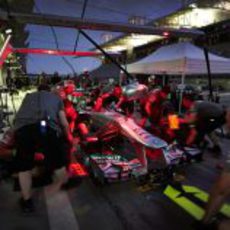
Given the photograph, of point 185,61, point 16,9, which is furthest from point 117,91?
point 16,9

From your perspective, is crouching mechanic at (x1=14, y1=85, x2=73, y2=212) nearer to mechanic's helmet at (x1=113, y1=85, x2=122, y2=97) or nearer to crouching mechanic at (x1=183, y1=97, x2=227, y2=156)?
crouching mechanic at (x1=183, y1=97, x2=227, y2=156)

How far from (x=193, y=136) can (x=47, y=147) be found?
3892mm

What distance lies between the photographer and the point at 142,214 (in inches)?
172

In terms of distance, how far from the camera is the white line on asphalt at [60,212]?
405 cm

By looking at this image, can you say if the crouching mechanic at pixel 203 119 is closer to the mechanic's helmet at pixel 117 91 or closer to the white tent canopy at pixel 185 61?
the white tent canopy at pixel 185 61

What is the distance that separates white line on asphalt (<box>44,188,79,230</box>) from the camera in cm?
405

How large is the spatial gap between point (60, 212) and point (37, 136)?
1.04 metres

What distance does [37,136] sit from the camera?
448cm

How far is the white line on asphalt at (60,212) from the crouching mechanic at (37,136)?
31 cm

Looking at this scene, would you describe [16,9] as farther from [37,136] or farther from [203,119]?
[37,136]

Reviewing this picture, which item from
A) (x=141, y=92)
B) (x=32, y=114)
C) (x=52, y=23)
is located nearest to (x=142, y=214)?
(x=32, y=114)

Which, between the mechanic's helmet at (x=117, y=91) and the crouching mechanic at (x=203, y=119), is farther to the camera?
the mechanic's helmet at (x=117, y=91)

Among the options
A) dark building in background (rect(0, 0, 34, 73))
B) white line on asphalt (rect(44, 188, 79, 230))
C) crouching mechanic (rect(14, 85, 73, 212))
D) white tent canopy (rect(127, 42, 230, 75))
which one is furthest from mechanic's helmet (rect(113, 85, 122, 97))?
crouching mechanic (rect(14, 85, 73, 212))

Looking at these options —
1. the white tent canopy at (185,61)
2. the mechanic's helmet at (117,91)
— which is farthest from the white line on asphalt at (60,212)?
the white tent canopy at (185,61)
